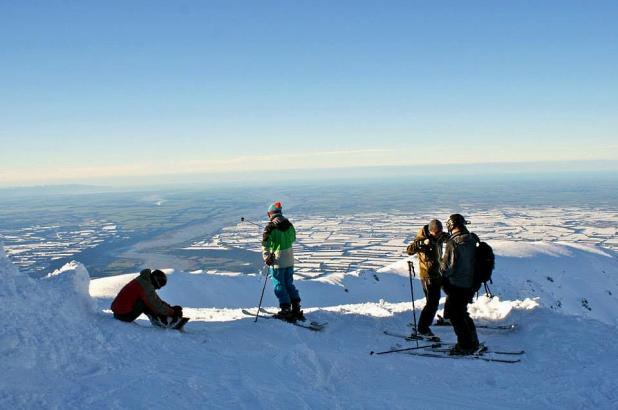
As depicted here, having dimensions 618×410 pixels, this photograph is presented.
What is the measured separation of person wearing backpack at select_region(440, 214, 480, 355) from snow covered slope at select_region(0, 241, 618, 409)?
512mm

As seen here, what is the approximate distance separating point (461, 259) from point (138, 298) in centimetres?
565

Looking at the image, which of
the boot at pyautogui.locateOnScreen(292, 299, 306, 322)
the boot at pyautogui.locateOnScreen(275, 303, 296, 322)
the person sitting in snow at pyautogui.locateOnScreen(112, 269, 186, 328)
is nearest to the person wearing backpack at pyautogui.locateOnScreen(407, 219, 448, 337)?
the boot at pyautogui.locateOnScreen(292, 299, 306, 322)

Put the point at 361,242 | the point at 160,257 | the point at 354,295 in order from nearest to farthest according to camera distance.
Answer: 1. the point at 354,295
2. the point at 160,257
3. the point at 361,242

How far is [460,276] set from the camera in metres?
7.23

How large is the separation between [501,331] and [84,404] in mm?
7449

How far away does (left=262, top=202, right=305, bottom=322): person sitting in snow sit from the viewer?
9234 mm

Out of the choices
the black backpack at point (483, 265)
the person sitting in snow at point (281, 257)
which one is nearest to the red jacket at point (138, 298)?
the person sitting in snow at point (281, 257)

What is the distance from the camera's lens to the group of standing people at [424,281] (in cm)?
723

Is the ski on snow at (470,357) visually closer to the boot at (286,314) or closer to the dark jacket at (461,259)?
the dark jacket at (461,259)

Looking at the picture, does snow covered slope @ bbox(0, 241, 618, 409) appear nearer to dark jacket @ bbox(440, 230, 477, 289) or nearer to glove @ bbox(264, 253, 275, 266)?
glove @ bbox(264, 253, 275, 266)

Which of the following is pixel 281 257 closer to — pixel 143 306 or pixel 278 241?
pixel 278 241

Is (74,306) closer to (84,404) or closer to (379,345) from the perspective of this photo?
(84,404)

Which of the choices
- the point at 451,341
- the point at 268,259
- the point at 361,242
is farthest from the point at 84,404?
the point at 361,242

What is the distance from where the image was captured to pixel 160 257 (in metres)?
60.0
